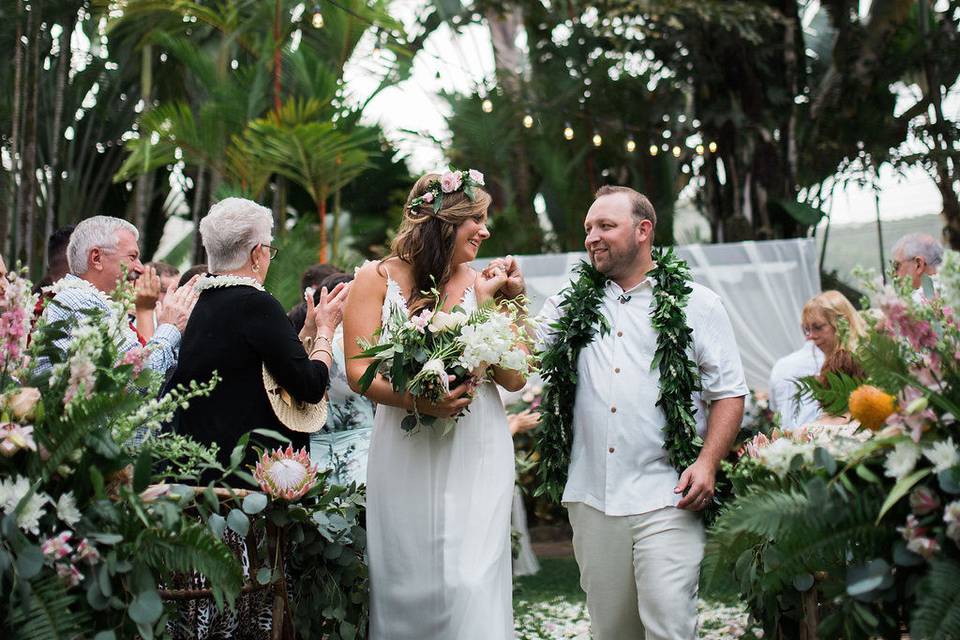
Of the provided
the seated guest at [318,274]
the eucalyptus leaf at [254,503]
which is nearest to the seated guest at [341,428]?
the seated guest at [318,274]

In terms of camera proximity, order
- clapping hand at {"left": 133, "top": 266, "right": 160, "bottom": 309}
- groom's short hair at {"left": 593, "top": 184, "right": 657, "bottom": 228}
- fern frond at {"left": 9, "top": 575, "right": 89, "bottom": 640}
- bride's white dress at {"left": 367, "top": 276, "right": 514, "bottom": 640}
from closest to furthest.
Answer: fern frond at {"left": 9, "top": 575, "right": 89, "bottom": 640}, bride's white dress at {"left": 367, "top": 276, "right": 514, "bottom": 640}, groom's short hair at {"left": 593, "top": 184, "right": 657, "bottom": 228}, clapping hand at {"left": 133, "top": 266, "right": 160, "bottom": 309}

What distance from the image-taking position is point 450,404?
393 cm

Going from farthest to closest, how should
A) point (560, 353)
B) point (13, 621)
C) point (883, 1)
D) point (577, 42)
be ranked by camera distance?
1. point (577, 42)
2. point (883, 1)
3. point (560, 353)
4. point (13, 621)

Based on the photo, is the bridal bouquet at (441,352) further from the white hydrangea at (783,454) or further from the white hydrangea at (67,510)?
the white hydrangea at (67,510)

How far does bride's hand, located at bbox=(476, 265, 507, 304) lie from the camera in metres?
4.22

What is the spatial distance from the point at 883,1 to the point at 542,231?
4.76 m

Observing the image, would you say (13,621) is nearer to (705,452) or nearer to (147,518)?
(147,518)

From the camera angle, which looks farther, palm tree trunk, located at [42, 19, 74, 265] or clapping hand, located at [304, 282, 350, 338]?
palm tree trunk, located at [42, 19, 74, 265]

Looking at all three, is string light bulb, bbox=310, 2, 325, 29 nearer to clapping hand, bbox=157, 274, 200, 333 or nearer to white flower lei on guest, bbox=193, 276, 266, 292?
clapping hand, bbox=157, 274, 200, 333

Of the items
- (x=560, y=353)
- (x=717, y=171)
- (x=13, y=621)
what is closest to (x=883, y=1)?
(x=717, y=171)

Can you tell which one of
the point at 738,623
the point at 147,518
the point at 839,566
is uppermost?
the point at 147,518

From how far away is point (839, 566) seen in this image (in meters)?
2.91

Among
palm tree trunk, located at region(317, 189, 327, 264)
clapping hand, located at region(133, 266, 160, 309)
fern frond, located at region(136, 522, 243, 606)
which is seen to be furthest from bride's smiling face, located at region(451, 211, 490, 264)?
palm tree trunk, located at region(317, 189, 327, 264)

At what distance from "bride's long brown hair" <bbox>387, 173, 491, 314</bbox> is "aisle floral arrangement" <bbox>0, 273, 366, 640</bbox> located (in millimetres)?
1430
